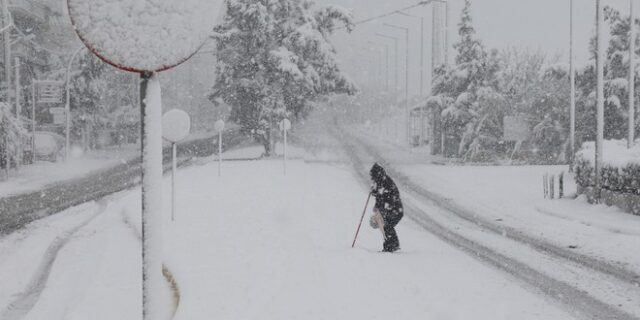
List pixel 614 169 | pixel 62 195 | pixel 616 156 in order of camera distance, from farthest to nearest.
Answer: pixel 62 195, pixel 616 156, pixel 614 169

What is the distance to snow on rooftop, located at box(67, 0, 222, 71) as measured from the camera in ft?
7.45

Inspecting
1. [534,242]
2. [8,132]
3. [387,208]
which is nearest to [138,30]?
[387,208]

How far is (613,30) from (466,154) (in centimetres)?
1090

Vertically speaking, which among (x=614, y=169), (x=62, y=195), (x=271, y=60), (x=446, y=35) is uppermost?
(x=446, y=35)

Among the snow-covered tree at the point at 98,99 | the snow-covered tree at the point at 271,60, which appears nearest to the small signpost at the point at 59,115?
the snow-covered tree at the point at 98,99

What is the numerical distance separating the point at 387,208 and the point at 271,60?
1018 inches

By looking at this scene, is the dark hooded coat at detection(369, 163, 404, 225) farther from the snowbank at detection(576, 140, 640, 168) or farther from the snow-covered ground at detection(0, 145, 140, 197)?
the snow-covered ground at detection(0, 145, 140, 197)

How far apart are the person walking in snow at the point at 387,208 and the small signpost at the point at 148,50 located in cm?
947

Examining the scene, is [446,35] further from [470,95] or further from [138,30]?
[138,30]

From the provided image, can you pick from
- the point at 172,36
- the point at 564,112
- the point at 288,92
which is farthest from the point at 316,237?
the point at 564,112

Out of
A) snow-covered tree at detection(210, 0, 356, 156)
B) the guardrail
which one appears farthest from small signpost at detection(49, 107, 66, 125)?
snow-covered tree at detection(210, 0, 356, 156)

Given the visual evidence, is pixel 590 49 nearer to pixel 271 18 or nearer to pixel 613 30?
Answer: pixel 613 30

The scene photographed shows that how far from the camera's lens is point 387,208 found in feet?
38.4

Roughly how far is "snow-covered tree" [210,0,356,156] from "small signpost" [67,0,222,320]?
112 feet
